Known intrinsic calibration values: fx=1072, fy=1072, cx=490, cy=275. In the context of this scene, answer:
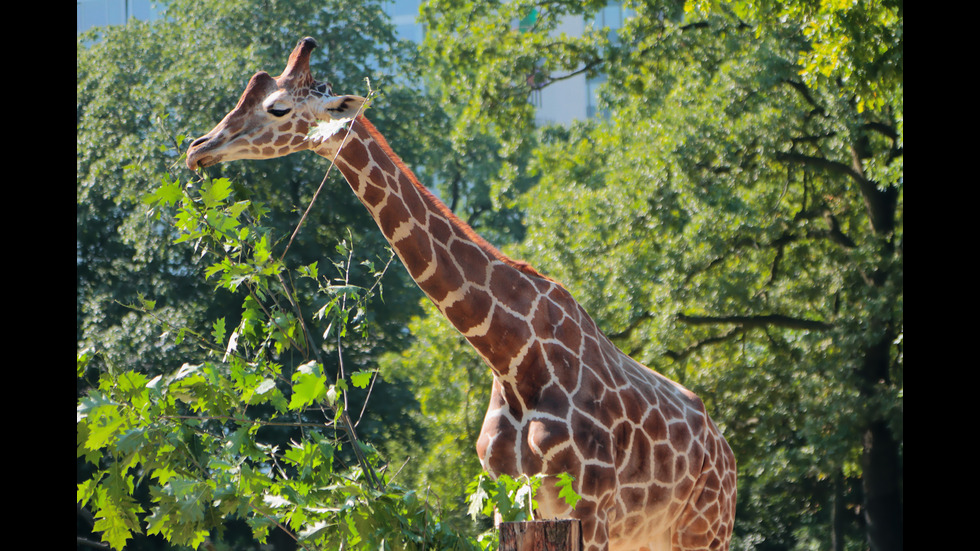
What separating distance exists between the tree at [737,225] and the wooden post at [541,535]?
33.3 ft

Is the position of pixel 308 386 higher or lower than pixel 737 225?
lower

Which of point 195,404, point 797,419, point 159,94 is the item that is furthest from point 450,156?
point 195,404

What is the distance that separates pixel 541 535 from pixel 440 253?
2373 millimetres

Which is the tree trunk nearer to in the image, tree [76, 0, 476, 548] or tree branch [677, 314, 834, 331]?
tree branch [677, 314, 834, 331]

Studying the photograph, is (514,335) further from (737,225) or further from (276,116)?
(737,225)

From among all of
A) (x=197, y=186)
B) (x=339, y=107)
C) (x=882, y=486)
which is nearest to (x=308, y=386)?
(x=339, y=107)

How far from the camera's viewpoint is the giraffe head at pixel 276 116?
506cm

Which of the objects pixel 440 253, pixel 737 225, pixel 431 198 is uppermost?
pixel 737 225

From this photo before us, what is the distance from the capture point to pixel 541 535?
3189 millimetres

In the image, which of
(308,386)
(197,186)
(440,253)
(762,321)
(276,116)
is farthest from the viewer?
(762,321)

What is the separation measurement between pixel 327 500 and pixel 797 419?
11054mm

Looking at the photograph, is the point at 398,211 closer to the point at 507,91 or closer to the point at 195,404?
the point at 195,404

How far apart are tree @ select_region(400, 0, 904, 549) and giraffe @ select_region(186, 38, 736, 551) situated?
25.0 feet

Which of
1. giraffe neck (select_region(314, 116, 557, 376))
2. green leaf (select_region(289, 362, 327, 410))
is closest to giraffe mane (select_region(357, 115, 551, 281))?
giraffe neck (select_region(314, 116, 557, 376))
